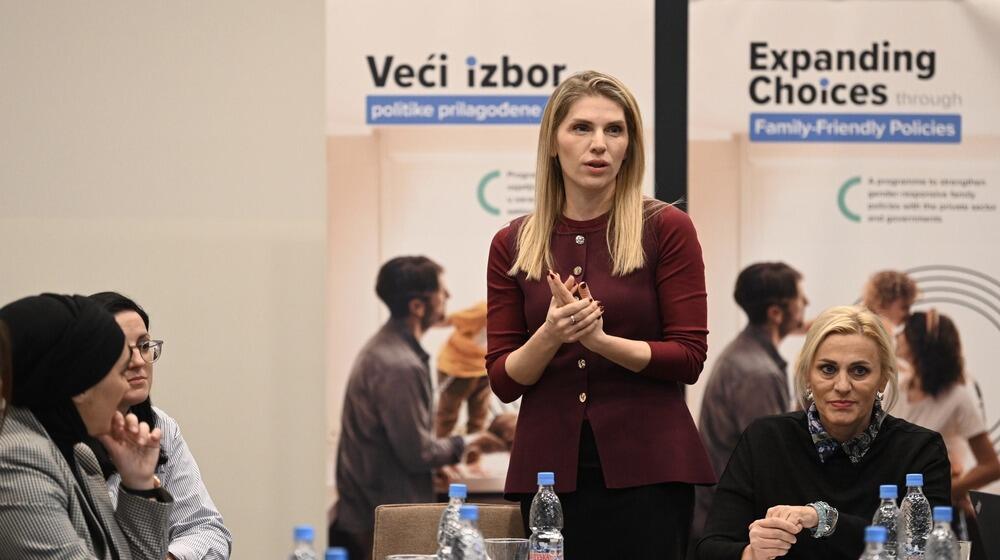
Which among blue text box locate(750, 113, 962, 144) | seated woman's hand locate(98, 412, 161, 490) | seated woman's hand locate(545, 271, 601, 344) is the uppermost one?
blue text box locate(750, 113, 962, 144)

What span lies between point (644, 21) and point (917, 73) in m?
1.01

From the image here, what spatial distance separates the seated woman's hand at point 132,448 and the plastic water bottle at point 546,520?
0.71 metres

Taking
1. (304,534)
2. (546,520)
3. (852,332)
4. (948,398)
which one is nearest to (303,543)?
(304,534)

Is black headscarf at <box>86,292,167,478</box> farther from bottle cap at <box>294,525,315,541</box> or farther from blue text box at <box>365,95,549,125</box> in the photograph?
blue text box at <box>365,95,549,125</box>

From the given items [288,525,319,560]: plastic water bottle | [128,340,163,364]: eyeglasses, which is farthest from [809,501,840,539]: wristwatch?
[128,340,163,364]: eyeglasses

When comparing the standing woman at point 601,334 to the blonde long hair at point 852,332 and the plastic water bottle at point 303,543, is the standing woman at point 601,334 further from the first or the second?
the plastic water bottle at point 303,543

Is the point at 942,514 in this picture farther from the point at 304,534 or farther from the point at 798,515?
the point at 304,534

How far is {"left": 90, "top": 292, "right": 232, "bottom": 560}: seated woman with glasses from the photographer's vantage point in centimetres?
286

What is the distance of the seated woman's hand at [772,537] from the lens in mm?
2359

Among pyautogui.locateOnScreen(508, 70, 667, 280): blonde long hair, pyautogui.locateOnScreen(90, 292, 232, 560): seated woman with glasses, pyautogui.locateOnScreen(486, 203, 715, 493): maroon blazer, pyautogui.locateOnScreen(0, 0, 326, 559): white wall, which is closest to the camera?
pyautogui.locateOnScreen(486, 203, 715, 493): maroon blazer

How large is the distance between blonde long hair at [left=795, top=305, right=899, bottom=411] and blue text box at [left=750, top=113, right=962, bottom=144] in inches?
70.7

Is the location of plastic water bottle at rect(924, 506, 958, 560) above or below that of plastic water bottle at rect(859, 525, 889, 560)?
below

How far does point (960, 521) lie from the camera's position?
4.43m

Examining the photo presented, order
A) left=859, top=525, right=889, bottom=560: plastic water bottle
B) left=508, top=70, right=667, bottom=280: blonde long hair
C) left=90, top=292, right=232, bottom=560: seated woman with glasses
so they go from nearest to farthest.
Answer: left=859, top=525, right=889, bottom=560: plastic water bottle
left=508, top=70, right=667, bottom=280: blonde long hair
left=90, top=292, right=232, bottom=560: seated woman with glasses
